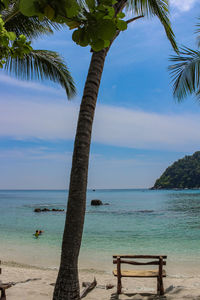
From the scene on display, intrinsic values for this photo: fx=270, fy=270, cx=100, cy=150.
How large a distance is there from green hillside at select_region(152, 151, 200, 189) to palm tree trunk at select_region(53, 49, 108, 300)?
129314mm

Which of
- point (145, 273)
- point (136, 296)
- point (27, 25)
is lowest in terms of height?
point (136, 296)

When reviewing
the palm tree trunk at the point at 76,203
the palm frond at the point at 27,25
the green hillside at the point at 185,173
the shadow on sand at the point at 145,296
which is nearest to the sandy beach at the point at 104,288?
the shadow on sand at the point at 145,296

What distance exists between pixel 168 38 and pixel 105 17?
533 cm

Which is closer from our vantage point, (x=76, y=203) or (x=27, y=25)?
(x=76, y=203)

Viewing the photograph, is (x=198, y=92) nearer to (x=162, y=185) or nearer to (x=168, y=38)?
(x=168, y=38)

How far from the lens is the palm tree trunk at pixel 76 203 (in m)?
3.93

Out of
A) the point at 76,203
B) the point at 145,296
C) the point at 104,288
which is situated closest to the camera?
the point at 76,203

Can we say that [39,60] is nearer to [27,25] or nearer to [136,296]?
[27,25]

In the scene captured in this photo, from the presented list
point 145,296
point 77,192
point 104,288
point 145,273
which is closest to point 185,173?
point 104,288

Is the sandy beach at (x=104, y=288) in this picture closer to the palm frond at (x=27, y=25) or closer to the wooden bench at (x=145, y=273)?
the wooden bench at (x=145, y=273)

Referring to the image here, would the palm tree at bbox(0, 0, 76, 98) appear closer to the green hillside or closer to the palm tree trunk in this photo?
the palm tree trunk

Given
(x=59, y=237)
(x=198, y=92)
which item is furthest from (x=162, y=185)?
(x=198, y=92)

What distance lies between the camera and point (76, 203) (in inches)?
158

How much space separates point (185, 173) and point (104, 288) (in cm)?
13495
